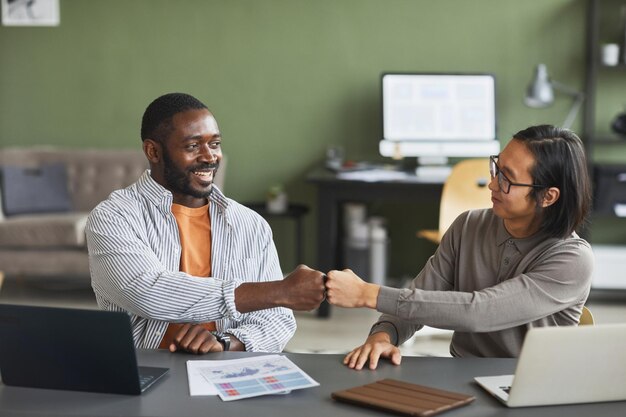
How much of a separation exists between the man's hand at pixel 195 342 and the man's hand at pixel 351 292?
0.90 feet

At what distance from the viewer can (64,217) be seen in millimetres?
5496

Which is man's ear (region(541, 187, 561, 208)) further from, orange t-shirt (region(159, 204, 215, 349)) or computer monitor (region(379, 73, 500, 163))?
computer monitor (region(379, 73, 500, 163))

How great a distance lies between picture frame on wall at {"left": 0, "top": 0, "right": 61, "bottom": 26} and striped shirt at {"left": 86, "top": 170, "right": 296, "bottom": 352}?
12.8 ft

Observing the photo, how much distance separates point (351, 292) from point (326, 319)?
3.04 meters

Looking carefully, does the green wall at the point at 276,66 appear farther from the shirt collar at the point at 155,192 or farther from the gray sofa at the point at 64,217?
the shirt collar at the point at 155,192

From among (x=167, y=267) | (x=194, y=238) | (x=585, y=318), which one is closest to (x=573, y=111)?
(x=585, y=318)

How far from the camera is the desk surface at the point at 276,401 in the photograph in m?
1.68

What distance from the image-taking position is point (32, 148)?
19.4 ft

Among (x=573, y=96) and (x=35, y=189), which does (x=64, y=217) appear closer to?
(x=35, y=189)

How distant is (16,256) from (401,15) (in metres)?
2.66

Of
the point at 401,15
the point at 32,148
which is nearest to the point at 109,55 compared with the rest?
the point at 32,148

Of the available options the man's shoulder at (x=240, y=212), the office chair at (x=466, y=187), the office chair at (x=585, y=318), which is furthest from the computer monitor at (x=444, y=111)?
the office chair at (x=585, y=318)

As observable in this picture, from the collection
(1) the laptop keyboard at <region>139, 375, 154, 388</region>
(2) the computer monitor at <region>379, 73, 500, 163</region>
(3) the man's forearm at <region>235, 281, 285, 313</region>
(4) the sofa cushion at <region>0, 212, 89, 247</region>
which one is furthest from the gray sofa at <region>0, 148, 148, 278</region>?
(1) the laptop keyboard at <region>139, 375, 154, 388</region>

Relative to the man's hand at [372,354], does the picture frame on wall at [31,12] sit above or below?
above
